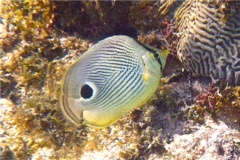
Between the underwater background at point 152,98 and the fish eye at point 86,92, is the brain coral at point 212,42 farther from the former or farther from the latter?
the fish eye at point 86,92

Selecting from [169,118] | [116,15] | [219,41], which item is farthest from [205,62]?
[116,15]

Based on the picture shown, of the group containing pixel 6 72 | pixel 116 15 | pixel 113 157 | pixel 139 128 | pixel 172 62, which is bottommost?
pixel 113 157

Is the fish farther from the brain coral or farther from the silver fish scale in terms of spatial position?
the brain coral

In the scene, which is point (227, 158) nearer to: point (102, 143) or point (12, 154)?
point (102, 143)

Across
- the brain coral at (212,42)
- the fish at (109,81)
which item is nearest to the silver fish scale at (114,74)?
the fish at (109,81)

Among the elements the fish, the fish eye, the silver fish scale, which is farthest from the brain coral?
the fish eye
